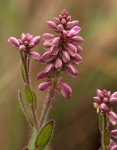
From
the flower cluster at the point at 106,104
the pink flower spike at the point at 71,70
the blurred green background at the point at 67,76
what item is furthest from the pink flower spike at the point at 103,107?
the blurred green background at the point at 67,76

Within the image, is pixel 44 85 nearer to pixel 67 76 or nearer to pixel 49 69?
pixel 49 69

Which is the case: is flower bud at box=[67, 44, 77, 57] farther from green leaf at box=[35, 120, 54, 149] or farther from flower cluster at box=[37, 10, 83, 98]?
green leaf at box=[35, 120, 54, 149]

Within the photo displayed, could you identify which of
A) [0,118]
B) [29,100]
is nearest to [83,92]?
[0,118]

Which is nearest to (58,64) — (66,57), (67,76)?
(66,57)

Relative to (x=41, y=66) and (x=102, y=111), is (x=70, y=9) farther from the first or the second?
(x=102, y=111)

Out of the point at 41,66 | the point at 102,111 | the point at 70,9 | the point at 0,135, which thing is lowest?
the point at 102,111

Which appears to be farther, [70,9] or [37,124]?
[70,9]
